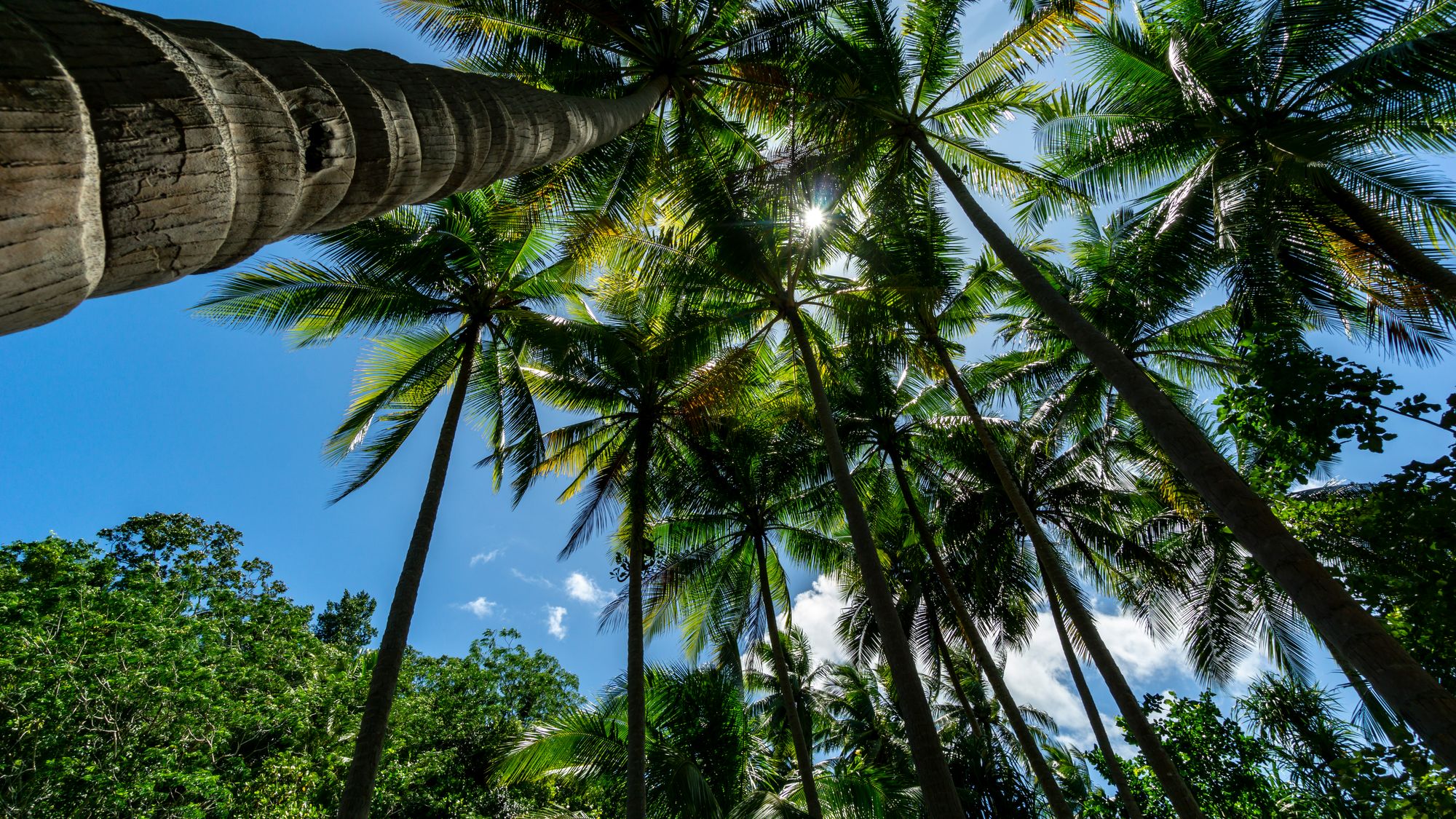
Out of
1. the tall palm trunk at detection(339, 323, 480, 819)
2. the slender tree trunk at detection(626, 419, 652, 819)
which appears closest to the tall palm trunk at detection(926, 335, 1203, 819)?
the slender tree trunk at detection(626, 419, 652, 819)

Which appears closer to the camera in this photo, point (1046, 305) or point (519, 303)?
point (1046, 305)

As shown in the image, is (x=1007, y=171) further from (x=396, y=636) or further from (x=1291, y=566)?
(x=396, y=636)

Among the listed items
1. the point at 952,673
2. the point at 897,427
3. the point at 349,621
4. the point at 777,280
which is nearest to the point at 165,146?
the point at 777,280

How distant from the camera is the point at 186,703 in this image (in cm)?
1121

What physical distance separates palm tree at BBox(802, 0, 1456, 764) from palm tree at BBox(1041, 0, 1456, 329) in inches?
48.5

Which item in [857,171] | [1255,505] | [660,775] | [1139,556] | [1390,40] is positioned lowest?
[1255,505]

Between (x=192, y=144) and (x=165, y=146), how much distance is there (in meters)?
0.06

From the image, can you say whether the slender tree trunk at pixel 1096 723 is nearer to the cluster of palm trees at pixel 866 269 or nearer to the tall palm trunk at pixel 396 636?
the cluster of palm trees at pixel 866 269

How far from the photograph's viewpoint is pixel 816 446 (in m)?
14.3

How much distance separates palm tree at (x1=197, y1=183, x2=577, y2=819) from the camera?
888 cm

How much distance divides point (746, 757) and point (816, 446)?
265 inches

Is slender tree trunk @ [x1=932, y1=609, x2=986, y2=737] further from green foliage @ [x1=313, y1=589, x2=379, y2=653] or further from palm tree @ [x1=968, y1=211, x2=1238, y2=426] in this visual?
green foliage @ [x1=313, y1=589, x2=379, y2=653]

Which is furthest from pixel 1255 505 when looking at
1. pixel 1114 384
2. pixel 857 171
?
pixel 857 171

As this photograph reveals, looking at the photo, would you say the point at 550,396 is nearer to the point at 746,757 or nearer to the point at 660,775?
the point at 660,775
